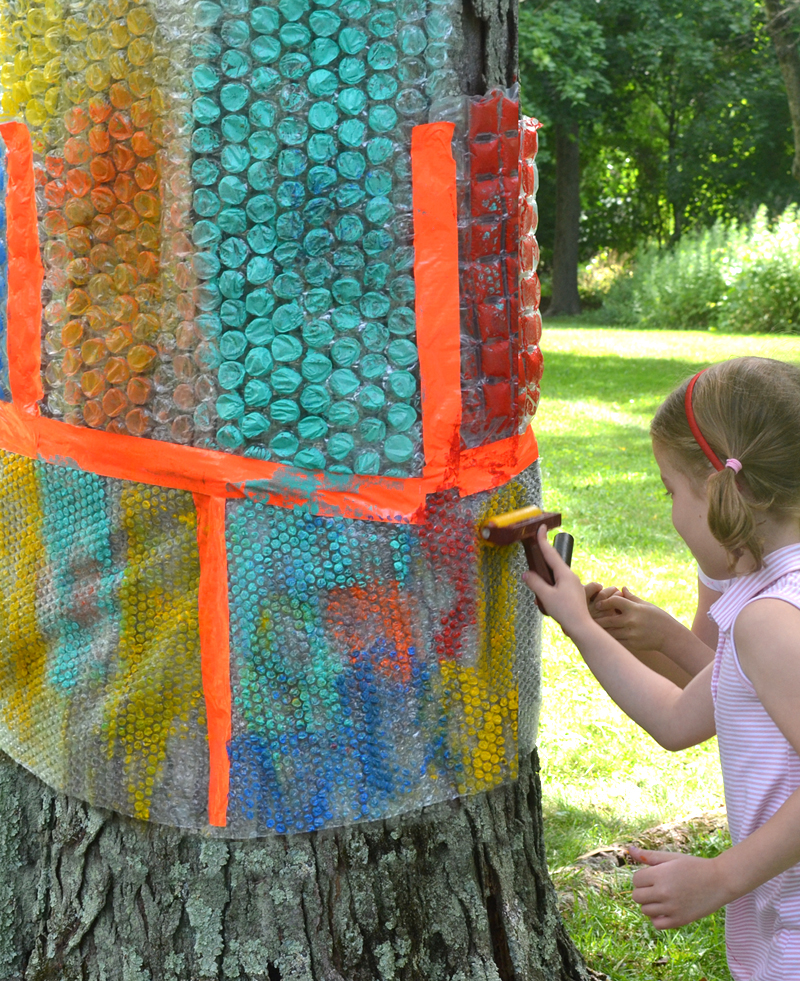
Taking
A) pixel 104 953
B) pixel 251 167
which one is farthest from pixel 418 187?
pixel 104 953

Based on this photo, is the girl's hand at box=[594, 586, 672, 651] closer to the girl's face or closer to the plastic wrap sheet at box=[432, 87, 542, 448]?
the girl's face

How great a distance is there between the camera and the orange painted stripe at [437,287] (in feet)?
4.55

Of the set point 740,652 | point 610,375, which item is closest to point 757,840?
point 740,652

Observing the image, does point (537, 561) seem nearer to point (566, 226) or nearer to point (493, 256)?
point (493, 256)

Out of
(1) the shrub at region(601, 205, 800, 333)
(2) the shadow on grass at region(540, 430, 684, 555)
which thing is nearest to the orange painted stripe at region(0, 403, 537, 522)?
(2) the shadow on grass at region(540, 430, 684, 555)

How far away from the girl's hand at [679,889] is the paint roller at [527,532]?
1.37 ft

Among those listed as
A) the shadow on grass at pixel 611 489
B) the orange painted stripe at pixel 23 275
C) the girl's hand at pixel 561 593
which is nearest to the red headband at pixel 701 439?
the girl's hand at pixel 561 593

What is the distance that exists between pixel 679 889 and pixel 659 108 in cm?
2985

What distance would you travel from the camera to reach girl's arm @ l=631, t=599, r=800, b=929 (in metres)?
1.41

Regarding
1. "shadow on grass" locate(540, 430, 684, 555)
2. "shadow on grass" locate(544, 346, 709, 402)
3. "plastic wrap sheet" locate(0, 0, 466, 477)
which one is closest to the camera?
"plastic wrap sheet" locate(0, 0, 466, 477)

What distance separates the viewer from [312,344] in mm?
1401

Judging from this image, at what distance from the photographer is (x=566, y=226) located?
21.4 meters

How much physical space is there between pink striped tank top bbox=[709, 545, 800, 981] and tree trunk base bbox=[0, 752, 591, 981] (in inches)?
13.3

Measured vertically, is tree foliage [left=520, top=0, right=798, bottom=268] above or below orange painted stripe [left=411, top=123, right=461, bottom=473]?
above
